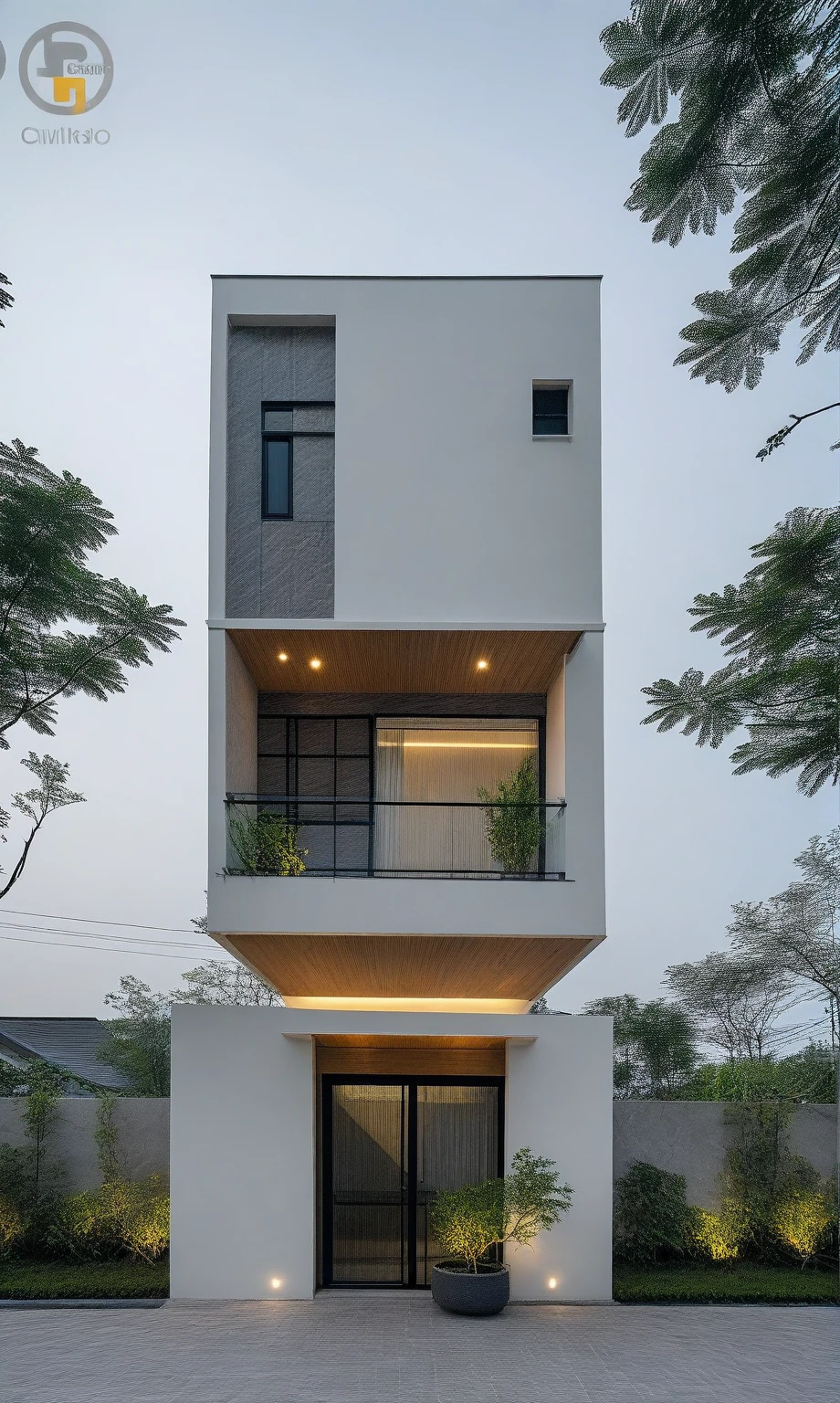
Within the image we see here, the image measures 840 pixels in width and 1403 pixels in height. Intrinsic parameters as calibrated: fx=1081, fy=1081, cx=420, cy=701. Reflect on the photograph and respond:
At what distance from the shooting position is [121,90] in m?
8.27

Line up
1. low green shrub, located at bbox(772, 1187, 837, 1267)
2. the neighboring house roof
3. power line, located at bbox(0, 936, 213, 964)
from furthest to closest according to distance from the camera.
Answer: power line, located at bbox(0, 936, 213, 964) → the neighboring house roof → low green shrub, located at bbox(772, 1187, 837, 1267)

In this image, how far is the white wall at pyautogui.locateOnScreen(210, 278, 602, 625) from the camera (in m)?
11.3

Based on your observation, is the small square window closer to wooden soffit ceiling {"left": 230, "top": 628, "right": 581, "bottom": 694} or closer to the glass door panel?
wooden soffit ceiling {"left": 230, "top": 628, "right": 581, "bottom": 694}

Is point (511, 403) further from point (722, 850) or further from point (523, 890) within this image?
point (722, 850)

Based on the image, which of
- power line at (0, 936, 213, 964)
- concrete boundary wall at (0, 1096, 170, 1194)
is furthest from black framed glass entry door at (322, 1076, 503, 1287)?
power line at (0, 936, 213, 964)

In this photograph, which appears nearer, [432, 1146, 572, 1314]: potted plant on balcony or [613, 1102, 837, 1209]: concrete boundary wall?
Answer: [432, 1146, 572, 1314]: potted plant on balcony

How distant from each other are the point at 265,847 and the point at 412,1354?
4.75m

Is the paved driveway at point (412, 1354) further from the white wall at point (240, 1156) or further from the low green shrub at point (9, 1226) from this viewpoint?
the low green shrub at point (9, 1226)

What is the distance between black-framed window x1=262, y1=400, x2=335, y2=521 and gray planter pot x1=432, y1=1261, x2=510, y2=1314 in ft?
27.5

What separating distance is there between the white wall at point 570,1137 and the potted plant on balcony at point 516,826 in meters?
1.84

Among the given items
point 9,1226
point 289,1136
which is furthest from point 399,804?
point 9,1226

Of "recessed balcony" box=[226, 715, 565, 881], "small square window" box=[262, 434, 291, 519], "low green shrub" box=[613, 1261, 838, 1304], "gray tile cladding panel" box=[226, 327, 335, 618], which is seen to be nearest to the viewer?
"recessed balcony" box=[226, 715, 565, 881]

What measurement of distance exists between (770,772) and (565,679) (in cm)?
315

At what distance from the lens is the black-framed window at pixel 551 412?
1178 centimetres
